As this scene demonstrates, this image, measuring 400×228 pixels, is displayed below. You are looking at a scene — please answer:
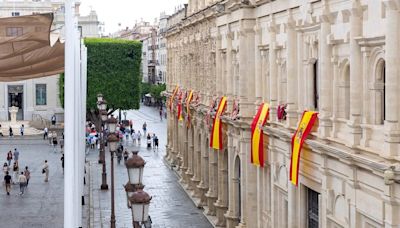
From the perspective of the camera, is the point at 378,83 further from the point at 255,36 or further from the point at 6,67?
the point at 255,36

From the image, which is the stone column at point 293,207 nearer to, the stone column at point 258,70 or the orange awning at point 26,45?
the stone column at point 258,70

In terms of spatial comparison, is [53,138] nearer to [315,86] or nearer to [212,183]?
[212,183]

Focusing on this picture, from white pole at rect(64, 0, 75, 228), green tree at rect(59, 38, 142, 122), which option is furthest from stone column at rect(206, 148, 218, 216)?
green tree at rect(59, 38, 142, 122)

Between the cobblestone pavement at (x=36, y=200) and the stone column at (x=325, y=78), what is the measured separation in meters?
16.0

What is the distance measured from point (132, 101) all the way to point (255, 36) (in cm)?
4328

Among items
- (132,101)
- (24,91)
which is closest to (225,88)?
(132,101)

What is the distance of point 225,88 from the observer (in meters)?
33.4

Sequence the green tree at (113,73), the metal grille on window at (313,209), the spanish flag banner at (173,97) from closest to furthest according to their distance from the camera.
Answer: the metal grille on window at (313,209)
the spanish flag banner at (173,97)
the green tree at (113,73)

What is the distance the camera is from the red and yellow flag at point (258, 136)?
85.5 ft

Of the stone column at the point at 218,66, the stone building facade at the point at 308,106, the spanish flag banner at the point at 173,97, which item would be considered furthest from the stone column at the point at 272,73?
the spanish flag banner at the point at 173,97

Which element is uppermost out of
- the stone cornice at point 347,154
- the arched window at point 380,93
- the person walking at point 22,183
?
the arched window at point 380,93

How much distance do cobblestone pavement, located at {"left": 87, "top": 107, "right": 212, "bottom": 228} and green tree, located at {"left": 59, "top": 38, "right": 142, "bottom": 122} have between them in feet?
31.3

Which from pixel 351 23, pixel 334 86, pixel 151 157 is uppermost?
pixel 351 23

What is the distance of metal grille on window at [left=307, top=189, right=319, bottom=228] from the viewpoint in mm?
21469
